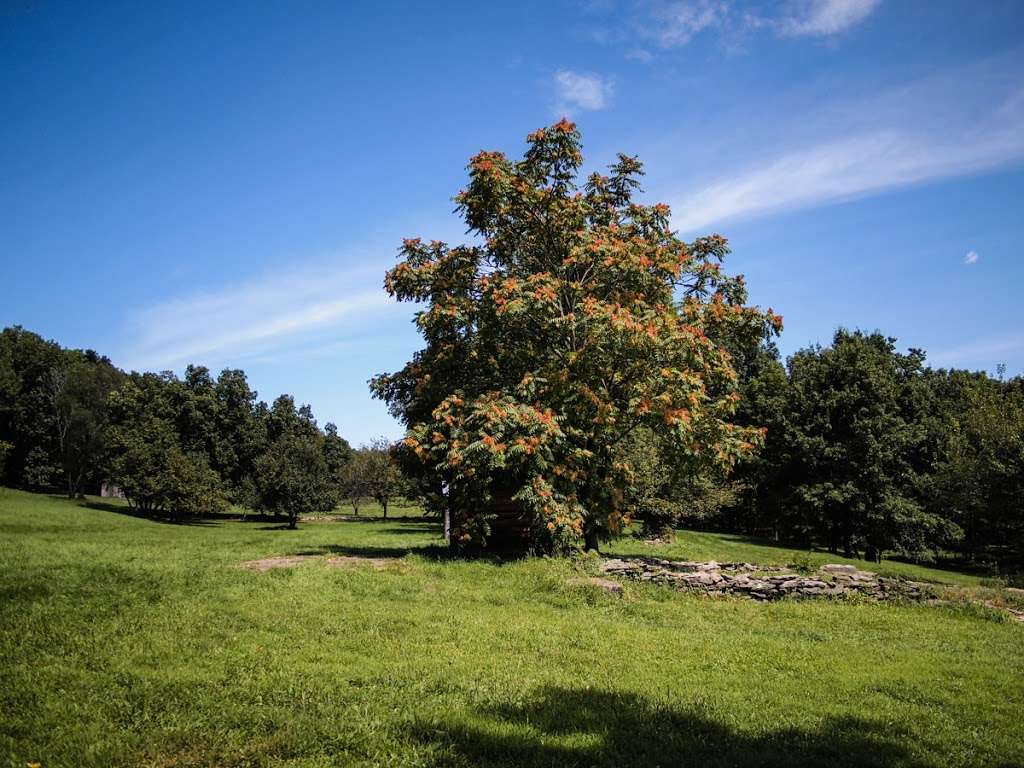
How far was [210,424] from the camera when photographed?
192ft

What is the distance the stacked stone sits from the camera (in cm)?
1527

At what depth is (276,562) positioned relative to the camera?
18109 millimetres

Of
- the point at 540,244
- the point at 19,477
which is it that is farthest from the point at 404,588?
the point at 19,477

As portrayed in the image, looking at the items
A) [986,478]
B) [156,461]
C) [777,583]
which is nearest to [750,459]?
[777,583]

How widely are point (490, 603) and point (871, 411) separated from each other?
112 feet

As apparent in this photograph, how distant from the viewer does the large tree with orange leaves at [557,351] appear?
18.0 metres

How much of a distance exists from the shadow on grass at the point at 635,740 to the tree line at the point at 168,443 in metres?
44.8

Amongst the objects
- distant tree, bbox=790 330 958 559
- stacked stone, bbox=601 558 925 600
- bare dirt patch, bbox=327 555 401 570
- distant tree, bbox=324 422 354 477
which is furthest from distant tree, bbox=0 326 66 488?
distant tree, bbox=790 330 958 559

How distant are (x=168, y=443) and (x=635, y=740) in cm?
5580

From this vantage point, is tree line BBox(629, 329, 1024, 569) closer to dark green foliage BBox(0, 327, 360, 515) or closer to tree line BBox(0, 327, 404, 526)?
tree line BBox(0, 327, 404, 526)

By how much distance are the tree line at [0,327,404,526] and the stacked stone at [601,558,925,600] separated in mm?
36903

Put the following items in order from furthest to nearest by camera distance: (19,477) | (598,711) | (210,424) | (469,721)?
(19,477) < (210,424) < (598,711) < (469,721)

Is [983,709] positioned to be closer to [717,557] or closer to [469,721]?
[469,721]

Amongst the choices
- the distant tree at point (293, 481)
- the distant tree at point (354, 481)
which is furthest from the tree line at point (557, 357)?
the distant tree at point (354, 481)
